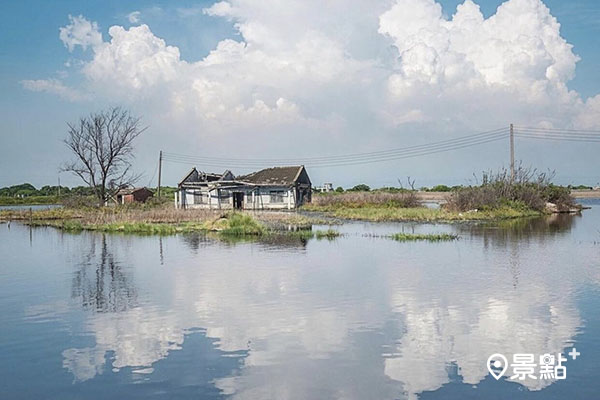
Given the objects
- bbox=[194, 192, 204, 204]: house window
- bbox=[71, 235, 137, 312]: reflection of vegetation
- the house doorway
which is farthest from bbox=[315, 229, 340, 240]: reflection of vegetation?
bbox=[194, 192, 204, 204]: house window

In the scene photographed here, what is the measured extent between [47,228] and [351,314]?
31.3 metres

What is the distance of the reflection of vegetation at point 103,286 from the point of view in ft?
40.6

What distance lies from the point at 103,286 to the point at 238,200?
4038 cm

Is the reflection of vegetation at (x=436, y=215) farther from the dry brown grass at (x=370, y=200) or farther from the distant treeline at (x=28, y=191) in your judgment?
the distant treeline at (x=28, y=191)

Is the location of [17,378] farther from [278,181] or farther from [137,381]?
[278,181]

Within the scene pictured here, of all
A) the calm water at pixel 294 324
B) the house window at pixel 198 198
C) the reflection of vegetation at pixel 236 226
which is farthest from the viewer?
the house window at pixel 198 198

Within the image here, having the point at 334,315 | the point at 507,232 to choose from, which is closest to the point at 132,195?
the point at 507,232

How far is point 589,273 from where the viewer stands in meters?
15.7

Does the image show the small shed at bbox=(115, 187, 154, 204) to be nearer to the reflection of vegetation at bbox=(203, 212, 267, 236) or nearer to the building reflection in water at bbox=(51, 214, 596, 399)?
the reflection of vegetation at bbox=(203, 212, 267, 236)

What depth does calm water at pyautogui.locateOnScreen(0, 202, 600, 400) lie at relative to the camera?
24.6 feet

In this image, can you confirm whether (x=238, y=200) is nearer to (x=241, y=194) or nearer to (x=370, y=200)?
(x=241, y=194)

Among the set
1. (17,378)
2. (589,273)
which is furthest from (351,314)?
(589,273)

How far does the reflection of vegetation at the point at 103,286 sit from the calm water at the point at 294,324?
2.3 inches

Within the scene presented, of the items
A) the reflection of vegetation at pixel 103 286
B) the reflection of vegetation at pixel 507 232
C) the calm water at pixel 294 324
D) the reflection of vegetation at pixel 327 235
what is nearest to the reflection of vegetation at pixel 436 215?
the reflection of vegetation at pixel 507 232
